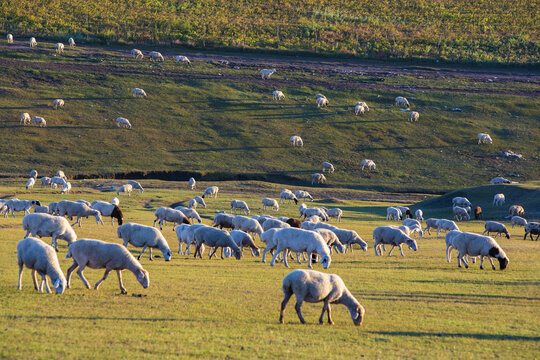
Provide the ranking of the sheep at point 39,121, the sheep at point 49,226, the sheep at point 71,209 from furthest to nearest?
the sheep at point 39,121 → the sheep at point 71,209 → the sheep at point 49,226

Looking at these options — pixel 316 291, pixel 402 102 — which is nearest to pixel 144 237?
pixel 316 291

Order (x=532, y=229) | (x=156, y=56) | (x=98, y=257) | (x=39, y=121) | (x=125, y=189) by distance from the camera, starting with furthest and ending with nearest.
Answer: (x=156, y=56) < (x=39, y=121) < (x=125, y=189) < (x=532, y=229) < (x=98, y=257)

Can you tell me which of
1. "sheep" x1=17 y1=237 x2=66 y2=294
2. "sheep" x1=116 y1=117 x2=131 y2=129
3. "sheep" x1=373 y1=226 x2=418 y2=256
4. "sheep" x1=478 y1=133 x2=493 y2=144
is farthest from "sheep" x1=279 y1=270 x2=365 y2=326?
"sheep" x1=478 y1=133 x2=493 y2=144

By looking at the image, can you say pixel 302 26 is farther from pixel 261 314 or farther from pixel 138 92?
pixel 261 314

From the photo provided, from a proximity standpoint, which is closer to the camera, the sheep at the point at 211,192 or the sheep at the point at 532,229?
the sheep at the point at 532,229

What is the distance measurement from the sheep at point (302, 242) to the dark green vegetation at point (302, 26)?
9922 centimetres

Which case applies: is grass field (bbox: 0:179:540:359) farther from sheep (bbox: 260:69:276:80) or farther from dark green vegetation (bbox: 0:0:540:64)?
dark green vegetation (bbox: 0:0:540:64)

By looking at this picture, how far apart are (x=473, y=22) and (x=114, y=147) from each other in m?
97.3

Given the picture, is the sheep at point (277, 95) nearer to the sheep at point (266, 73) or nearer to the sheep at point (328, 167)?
the sheep at point (266, 73)

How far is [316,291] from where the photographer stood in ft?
47.5

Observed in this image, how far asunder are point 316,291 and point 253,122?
7393 cm

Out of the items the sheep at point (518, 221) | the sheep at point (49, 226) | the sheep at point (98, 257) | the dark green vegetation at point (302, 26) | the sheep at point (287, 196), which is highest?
the dark green vegetation at point (302, 26)

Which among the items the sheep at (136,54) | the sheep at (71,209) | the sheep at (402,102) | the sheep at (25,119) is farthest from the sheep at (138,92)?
the sheep at (71,209)

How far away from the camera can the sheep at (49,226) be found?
22.4m
